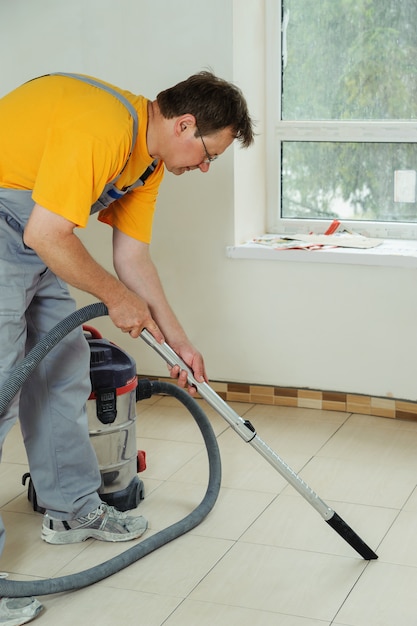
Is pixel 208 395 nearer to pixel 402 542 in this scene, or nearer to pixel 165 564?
pixel 165 564

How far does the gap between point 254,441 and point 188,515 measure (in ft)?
1.35

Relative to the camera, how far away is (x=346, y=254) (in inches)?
127

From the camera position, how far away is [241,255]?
3354mm

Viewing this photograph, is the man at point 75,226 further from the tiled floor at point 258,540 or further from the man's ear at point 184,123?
the tiled floor at point 258,540

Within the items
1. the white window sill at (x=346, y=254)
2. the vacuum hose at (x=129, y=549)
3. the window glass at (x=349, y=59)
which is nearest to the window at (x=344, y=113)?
the window glass at (x=349, y=59)

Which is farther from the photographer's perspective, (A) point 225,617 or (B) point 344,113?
(B) point 344,113

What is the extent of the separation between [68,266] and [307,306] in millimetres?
1506

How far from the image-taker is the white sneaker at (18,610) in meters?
2.03

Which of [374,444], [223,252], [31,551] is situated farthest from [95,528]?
[223,252]

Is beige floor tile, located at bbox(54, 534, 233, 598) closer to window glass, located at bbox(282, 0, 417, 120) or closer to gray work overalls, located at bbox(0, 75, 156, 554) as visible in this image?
gray work overalls, located at bbox(0, 75, 156, 554)

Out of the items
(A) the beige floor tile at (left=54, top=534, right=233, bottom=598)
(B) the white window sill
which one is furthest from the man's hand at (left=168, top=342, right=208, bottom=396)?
(B) the white window sill

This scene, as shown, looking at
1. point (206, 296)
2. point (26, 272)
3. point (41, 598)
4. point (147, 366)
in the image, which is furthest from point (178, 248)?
point (41, 598)

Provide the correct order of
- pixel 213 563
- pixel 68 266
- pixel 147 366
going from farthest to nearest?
1. pixel 147 366
2. pixel 213 563
3. pixel 68 266

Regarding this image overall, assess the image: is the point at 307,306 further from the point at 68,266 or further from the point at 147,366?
the point at 68,266
